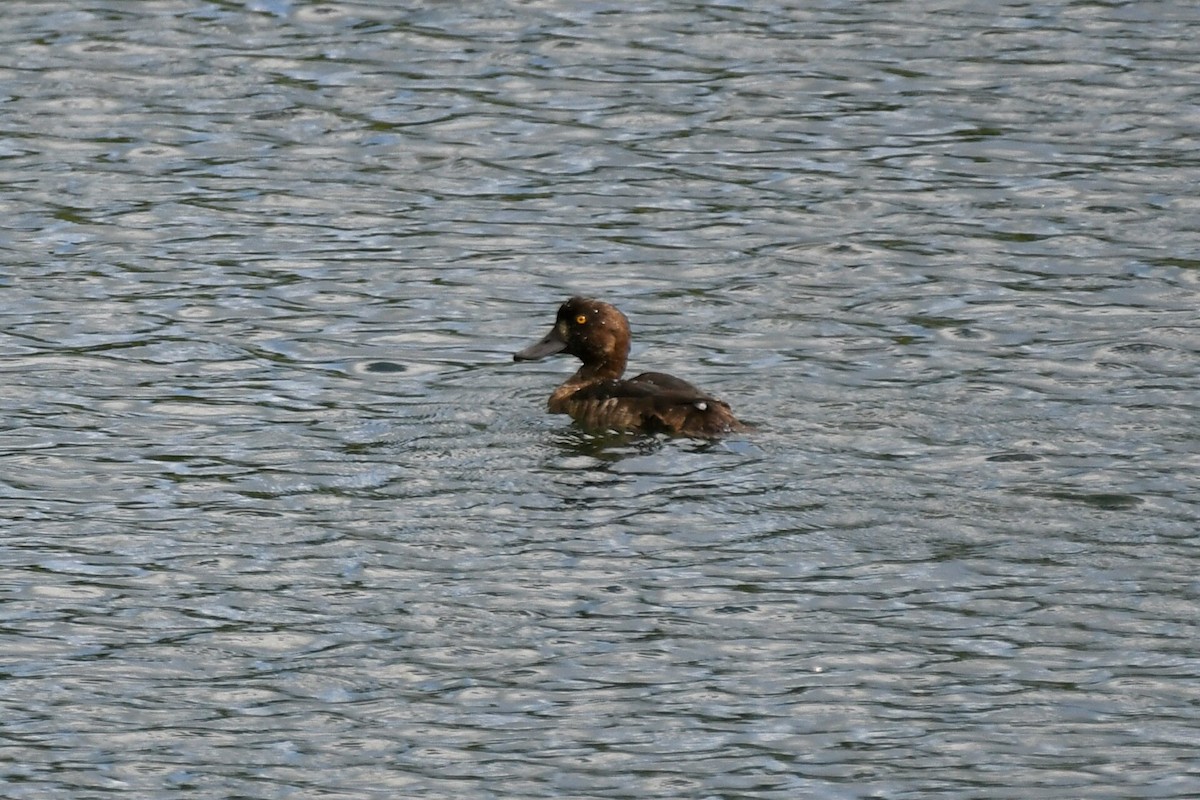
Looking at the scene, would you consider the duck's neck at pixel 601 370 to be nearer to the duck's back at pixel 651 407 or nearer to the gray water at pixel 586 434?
the duck's back at pixel 651 407

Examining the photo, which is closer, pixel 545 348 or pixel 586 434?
pixel 586 434

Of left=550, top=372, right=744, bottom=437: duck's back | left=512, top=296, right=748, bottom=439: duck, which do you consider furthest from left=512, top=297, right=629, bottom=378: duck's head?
left=550, top=372, right=744, bottom=437: duck's back

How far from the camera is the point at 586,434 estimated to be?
13.7m

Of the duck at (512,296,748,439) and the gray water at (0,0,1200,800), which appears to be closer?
the gray water at (0,0,1200,800)

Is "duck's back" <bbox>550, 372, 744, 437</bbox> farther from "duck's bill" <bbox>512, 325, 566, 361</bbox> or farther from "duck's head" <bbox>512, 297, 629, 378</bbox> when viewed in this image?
"duck's bill" <bbox>512, 325, 566, 361</bbox>

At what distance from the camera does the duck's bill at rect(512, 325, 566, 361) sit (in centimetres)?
1466

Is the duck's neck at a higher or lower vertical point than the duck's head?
lower

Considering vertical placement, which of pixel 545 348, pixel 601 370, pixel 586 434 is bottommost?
pixel 586 434

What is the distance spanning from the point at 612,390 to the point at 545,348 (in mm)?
978

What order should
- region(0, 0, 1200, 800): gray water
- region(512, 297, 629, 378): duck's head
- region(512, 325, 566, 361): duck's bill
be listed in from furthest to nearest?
1. region(512, 325, 566, 361): duck's bill
2. region(512, 297, 629, 378): duck's head
3. region(0, 0, 1200, 800): gray water

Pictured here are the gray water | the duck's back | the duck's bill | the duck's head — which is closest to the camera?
the gray water

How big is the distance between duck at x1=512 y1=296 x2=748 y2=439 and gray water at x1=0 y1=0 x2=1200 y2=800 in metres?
0.22

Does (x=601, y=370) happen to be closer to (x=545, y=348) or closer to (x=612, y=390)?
(x=545, y=348)

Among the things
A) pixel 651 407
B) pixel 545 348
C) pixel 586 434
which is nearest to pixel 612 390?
pixel 586 434
